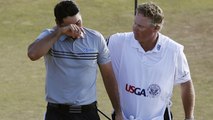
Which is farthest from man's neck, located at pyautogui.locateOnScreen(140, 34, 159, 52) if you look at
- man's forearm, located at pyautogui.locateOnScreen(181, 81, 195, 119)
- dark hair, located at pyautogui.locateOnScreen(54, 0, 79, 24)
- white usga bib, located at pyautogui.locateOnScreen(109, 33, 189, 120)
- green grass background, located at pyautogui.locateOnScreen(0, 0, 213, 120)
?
green grass background, located at pyautogui.locateOnScreen(0, 0, 213, 120)

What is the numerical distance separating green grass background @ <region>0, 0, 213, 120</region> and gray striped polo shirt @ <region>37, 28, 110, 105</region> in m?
3.80

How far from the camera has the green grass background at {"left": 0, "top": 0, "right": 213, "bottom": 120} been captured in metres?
9.17

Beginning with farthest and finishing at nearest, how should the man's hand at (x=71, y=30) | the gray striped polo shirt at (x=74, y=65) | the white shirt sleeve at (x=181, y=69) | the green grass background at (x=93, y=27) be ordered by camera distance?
the green grass background at (x=93, y=27) < the white shirt sleeve at (x=181, y=69) < the gray striped polo shirt at (x=74, y=65) < the man's hand at (x=71, y=30)

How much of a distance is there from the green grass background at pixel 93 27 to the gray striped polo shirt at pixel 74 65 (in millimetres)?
3796

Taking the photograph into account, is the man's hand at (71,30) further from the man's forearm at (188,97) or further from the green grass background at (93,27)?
the green grass background at (93,27)

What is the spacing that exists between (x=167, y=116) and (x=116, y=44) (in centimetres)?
68

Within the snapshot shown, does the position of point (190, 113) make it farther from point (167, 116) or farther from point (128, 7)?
point (128, 7)

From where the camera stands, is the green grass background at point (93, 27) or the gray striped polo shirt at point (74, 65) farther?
the green grass background at point (93, 27)

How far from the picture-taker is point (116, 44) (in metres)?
4.91

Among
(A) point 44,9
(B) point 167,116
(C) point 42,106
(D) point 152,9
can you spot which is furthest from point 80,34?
(A) point 44,9

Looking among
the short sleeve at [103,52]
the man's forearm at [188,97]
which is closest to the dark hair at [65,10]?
the short sleeve at [103,52]

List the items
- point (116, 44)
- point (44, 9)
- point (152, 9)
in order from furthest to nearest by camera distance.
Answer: point (44, 9)
point (116, 44)
point (152, 9)

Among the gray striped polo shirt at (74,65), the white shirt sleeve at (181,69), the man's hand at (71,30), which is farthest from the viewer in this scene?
the white shirt sleeve at (181,69)

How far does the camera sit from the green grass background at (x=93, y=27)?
9.17 m
